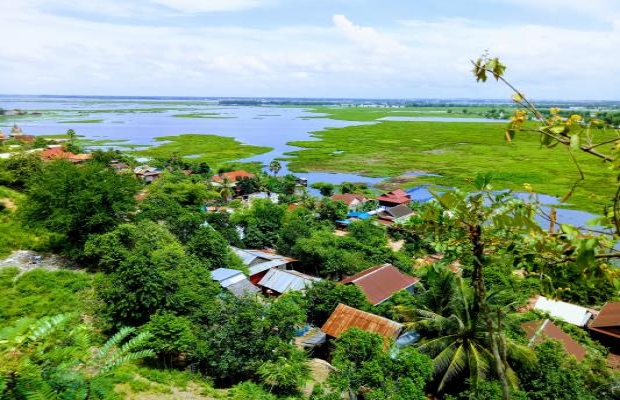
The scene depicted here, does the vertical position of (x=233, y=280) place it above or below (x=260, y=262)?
above

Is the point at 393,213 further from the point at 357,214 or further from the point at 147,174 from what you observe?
the point at 147,174

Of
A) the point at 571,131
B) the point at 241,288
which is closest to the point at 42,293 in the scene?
the point at 241,288

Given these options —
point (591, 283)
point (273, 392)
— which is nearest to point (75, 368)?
point (591, 283)

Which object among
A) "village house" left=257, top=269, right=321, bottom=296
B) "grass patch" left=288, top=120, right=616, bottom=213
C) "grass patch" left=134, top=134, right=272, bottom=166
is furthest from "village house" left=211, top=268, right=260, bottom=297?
"grass patch" left=134, top=134, right=272, bottom=166

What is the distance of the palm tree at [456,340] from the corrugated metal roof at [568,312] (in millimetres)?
4771

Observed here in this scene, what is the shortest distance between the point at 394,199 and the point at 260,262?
1389 centimetres

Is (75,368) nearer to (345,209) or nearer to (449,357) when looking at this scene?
(449,357)

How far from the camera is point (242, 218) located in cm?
2052

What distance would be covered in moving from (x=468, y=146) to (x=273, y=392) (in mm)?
50255

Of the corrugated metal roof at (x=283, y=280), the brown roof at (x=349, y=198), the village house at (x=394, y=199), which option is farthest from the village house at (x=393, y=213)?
the corrugated metal roof at (x=283, y=280)

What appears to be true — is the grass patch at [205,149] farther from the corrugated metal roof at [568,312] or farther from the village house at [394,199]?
the corrugated metal roof at [568,312]

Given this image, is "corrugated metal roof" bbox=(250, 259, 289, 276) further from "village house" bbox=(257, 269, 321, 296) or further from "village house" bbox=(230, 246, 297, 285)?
"village house" bbox=(257, 269, 321, 296)

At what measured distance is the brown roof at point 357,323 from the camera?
10.1 m

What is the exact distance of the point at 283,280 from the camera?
14586mm
